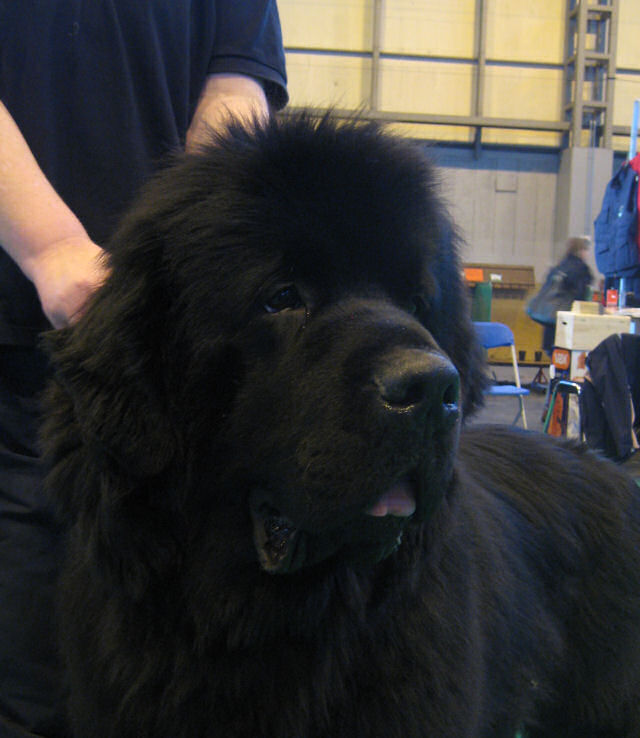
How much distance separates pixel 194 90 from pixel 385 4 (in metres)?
13.4

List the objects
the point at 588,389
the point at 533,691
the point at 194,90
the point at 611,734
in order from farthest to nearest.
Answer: the point at 588,389, the point at 611,734, the point at 533,691, the point at 194,90

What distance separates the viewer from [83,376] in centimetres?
117

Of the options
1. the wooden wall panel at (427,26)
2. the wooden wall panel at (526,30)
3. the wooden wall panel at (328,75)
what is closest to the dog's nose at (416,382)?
the wooden wall panel at (328,75)

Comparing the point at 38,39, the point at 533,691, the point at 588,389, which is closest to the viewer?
the point at 38,39

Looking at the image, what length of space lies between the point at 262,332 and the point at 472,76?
1393 centimetres

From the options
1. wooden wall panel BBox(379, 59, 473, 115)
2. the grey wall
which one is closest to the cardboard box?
the grey wall

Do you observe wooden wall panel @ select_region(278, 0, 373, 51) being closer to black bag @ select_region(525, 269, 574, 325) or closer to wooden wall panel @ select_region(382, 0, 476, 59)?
wooden wall panel @ select_region(382, 0, 476, 59)

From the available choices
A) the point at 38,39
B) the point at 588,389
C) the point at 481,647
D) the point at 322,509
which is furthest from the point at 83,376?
the point at 588,389

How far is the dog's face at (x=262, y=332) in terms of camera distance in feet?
3.54

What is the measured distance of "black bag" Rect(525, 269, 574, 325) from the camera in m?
8.32

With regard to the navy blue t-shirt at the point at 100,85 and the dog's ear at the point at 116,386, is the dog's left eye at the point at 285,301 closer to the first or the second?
the dog's ear at the point at 116,386

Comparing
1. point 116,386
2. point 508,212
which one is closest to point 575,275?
point 508,212

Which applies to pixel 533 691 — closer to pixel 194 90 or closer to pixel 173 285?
pixel 173 285

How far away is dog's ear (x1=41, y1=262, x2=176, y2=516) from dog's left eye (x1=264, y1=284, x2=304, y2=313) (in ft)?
0.65
